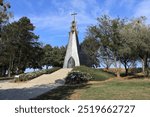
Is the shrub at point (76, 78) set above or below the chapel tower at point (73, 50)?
below

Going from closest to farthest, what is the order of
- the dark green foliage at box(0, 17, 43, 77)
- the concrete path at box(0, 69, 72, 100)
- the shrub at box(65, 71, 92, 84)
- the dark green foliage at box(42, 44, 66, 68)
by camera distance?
1. the concrete path at box(0, 69, 72, 100)
2. the shrub at box(65, 71, 92, 84)
3. the dark green foliage at box(0, 17, 43, 77)
4. the dark green foliage at box(42, 44, 66, 68)

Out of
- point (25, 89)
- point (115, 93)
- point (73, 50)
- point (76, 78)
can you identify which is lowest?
point (115, 93)

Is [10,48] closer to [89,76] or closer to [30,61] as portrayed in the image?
[30,61]

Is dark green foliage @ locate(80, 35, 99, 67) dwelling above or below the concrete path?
above

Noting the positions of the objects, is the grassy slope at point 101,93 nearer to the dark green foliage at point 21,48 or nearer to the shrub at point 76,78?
the shrub at point 76,78

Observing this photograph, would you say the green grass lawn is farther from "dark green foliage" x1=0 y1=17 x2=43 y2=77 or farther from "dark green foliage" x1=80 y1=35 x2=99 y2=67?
"dark green foliage" x1=0 y1=17 x2=43 y2=77

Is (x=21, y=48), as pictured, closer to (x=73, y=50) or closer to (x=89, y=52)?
(x=89, y=52)

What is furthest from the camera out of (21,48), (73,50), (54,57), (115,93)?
(54,57)

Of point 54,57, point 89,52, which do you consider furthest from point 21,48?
point 54,57

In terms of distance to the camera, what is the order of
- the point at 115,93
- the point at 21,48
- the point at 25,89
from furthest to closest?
the point at 21,48, the point at 25,89, the point at 115,93

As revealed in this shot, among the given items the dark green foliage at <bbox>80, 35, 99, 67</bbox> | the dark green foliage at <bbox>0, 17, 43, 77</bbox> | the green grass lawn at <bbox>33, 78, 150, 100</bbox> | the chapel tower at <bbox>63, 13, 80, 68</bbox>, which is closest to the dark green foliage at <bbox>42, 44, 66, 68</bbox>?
the dark green foliage at <bbox>0, 17, 43, 77</bbox>

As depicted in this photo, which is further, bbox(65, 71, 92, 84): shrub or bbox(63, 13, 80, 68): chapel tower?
bbox(63, 13, 80, 68): chapel tower

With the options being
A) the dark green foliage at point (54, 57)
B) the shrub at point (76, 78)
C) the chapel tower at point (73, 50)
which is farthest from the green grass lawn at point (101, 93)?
the dark green foliage at point (54, 57)

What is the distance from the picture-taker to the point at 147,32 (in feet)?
103
